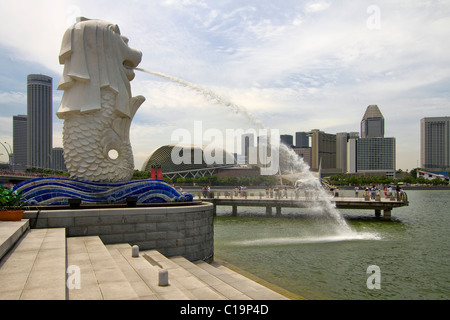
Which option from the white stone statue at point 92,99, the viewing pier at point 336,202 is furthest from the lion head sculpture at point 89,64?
the viewing pier at point 336,202

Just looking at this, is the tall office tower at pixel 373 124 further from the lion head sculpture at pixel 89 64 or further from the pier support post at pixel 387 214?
the lion head sculpture at pixel 89 64

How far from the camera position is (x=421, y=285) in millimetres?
12062

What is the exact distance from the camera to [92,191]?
589 inches

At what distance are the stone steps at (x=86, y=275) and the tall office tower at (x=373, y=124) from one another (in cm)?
19057

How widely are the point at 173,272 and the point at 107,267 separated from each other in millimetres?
1828

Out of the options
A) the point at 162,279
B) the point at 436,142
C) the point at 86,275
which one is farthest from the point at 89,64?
the point at 436,142

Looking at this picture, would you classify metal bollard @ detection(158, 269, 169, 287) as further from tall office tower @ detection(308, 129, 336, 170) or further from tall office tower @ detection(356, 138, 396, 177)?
tall office tower @ detection(356, 138, 396, 177)

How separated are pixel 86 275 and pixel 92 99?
10242 mm

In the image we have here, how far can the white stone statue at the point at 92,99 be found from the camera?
15.4 m

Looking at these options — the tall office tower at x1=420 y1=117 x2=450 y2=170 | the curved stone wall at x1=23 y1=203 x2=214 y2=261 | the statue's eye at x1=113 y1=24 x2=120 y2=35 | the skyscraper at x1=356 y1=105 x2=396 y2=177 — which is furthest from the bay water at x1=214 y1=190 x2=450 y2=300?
the tall office tower at x1=420 y1=117 x2=450 y2=170

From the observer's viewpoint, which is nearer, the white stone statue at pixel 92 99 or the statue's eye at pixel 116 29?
the white stone statue at pixel 92 99

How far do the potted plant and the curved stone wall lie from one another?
0.40m

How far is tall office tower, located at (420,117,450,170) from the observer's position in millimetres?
187425
